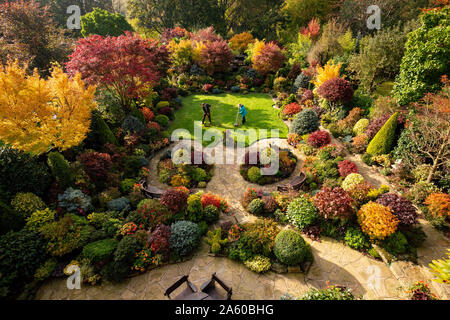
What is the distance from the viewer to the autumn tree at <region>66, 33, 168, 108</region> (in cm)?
1237

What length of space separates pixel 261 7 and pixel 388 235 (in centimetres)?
3648

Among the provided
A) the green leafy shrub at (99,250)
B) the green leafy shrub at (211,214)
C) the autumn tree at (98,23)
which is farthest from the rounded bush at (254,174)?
the autumn tree at (98,23)

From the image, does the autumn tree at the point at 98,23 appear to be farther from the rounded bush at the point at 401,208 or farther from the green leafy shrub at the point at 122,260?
the rounded bush at the point at 401,208

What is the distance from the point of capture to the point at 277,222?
363 inches

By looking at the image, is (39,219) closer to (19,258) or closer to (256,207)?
(19,258)

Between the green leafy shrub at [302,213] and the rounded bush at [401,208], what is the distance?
260 centimetres

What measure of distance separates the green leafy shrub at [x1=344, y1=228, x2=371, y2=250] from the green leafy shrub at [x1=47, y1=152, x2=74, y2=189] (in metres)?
11.4

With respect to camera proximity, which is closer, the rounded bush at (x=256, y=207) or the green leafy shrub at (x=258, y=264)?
the green leafy shrub at (x=258, y=264)

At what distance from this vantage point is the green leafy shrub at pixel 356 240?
7.92 m

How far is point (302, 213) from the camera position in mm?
8625

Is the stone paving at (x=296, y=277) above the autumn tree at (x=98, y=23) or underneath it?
underneath

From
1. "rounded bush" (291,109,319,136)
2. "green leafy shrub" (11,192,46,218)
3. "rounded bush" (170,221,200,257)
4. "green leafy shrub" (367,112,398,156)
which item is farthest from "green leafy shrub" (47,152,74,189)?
"green leafy shrub" (367,112,398,156)
